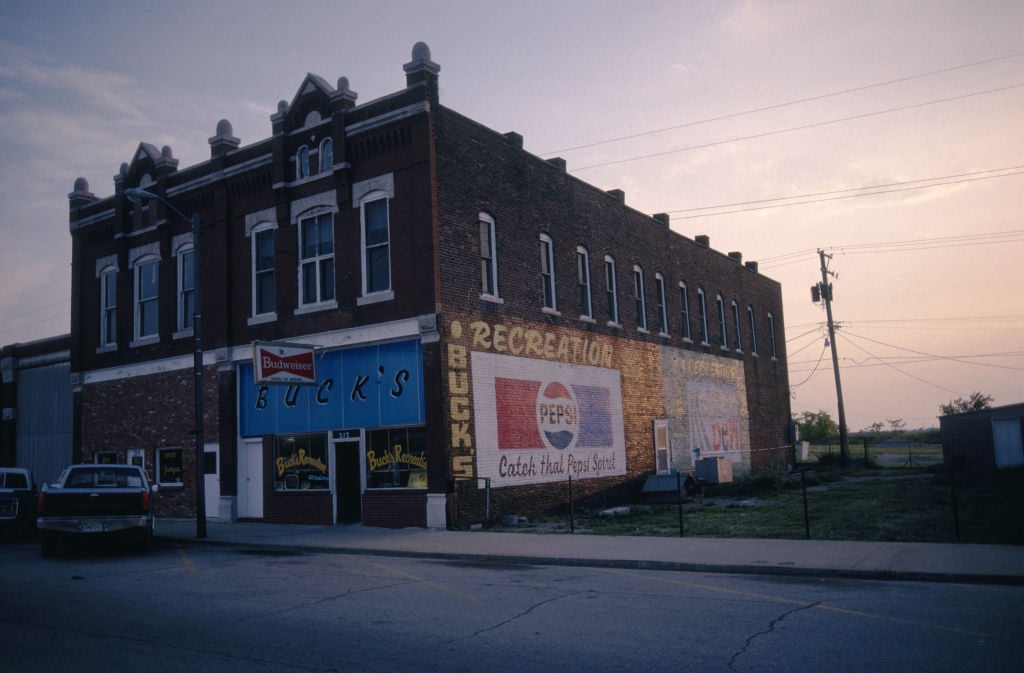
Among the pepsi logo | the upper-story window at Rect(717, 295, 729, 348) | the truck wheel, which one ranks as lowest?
the truck wheel

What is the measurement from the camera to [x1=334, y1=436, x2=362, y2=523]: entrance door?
70.9 ft

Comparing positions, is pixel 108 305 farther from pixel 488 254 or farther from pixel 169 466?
pixel 488 254

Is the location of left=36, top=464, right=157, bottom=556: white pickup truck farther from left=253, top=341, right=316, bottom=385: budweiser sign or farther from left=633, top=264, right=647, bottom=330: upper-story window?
left=633, top=264, right=647, bottom=330: upper-story window

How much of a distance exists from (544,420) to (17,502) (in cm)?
1389

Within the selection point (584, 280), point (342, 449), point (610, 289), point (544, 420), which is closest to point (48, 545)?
point (342, 449)

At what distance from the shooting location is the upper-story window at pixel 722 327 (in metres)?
38.2

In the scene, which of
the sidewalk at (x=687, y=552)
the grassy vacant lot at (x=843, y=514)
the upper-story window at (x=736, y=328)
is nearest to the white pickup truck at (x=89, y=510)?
the sidewalk at (x=687, y=552)

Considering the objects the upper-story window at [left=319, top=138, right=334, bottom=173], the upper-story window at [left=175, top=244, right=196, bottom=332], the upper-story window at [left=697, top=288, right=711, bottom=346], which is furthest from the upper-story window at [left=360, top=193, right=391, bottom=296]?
the upper-story window at [left=697, top=288, right=711, bottom=346]

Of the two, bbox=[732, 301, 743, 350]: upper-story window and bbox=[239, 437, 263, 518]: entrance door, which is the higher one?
bbox=[732, 301, 743, 350]: upper-story window

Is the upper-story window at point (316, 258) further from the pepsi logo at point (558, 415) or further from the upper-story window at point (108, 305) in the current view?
the upper-story window at point (108, 305)

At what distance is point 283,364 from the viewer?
20.6 m

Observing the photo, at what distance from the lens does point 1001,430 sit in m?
36.6

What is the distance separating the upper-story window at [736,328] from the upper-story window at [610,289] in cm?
1304

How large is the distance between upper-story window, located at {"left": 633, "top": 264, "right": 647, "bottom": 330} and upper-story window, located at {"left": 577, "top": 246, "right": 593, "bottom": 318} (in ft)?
12.2
